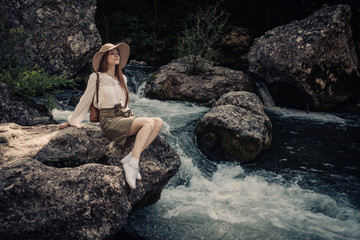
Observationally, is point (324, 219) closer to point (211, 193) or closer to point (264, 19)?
point (211, 193)

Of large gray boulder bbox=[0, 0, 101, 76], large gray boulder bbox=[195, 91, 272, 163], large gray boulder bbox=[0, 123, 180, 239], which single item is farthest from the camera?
large gray boulder bbox=[0, 0, 101, 76]

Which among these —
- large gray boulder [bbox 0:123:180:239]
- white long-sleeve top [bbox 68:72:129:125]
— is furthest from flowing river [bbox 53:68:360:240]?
white long-sleeve top [bbox 68:72:129:125]

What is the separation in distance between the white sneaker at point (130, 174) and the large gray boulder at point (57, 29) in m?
6.44

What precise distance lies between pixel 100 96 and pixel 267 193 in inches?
127

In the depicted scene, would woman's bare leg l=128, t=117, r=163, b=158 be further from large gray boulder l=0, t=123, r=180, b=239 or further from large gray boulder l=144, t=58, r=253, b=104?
large gray boulder l=144, t=58, r=253, b=104

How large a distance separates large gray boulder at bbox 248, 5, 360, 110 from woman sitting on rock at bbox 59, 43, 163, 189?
20.3 feet

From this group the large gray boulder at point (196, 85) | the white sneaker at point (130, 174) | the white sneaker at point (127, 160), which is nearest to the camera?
the white sneaker at point (130, 174)

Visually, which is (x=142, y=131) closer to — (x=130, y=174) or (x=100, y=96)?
(x=130, y=174)

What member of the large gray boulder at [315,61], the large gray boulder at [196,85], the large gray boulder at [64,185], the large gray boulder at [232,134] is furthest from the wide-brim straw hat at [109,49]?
the large gray boulder at [315,61]

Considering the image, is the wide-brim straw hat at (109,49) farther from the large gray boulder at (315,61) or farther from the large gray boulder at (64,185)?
the large gray boulder at (315,61)

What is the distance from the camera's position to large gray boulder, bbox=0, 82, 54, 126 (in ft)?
17.1

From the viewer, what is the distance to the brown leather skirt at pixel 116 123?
3752 mm

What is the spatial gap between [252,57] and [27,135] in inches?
327

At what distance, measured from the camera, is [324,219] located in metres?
4.24
